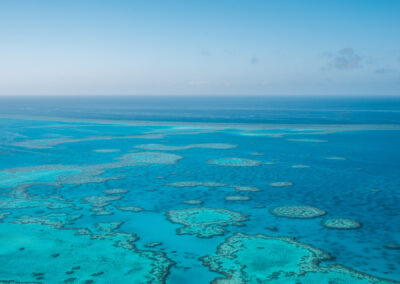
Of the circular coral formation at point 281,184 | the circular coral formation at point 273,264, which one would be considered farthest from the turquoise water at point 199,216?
the circular coral formation at point 281,184

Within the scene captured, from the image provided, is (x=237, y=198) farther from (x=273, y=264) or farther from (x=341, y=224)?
(x=273, y=264)

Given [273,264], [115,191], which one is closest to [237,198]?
[115,191]

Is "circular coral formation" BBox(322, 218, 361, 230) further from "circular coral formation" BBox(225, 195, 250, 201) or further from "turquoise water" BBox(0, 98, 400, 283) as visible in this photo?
"circular coral formation" BBox(225, 195, 250, 201)

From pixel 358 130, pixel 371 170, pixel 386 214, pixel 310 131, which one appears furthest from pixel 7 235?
pixel 358 130

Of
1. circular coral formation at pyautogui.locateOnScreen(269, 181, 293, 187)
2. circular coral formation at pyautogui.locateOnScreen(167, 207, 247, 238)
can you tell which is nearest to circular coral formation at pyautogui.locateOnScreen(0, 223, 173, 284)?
circular coral formation at pyautogui.locateOnScreen(167, 207, 247, 238)

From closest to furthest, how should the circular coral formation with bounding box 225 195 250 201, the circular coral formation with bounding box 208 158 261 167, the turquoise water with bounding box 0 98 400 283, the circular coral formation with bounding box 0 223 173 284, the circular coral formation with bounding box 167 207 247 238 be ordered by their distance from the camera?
the circular coral formation with bounding box 0 223 173 284 → the turquoise water with bounding box 0 98 400 283 → the circular coral formation with bounding box 167 207 247 238 → the circular coral formation with bounding box 225 195 250 201 → the circular coral formation with bounding box 208 158 261 167

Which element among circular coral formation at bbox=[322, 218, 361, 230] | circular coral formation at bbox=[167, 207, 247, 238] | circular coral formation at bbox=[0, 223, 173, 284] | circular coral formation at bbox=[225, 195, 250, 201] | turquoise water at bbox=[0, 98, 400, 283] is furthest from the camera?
circular coral formation at bbox=[225, 195, 250, 201]
